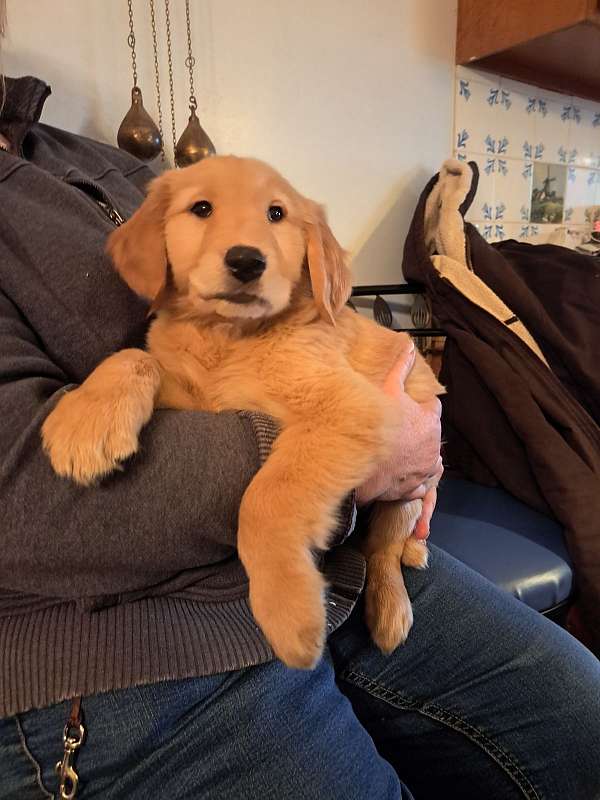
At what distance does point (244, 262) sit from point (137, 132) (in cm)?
88

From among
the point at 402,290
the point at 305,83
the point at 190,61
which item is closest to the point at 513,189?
the point at 402,290

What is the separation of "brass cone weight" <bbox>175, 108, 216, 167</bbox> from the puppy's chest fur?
0.80 metres

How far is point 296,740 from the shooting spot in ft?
2.52

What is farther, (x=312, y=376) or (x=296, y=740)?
(x=312, y=376)

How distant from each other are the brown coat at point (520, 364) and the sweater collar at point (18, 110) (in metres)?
1.18

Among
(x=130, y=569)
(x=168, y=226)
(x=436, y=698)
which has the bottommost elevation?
(x=436, y=698)

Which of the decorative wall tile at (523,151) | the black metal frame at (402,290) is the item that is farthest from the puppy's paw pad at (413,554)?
the decorative wall tile at (523,151)

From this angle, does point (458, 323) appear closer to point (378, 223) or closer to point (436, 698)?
point (378, 223)

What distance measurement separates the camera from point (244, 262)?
0.90m

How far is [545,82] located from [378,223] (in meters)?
1.01

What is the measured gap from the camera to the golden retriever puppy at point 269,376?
2.39ft

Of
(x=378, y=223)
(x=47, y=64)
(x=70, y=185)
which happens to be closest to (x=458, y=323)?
(x=378, y=223)

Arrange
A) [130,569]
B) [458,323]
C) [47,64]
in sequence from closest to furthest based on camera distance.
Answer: [130,569] → [47,64] → [458,323]

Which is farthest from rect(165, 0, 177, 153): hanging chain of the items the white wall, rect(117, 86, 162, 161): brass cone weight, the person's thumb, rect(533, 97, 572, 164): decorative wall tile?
rect(533, 97, 572, 164): decorative wall tile
